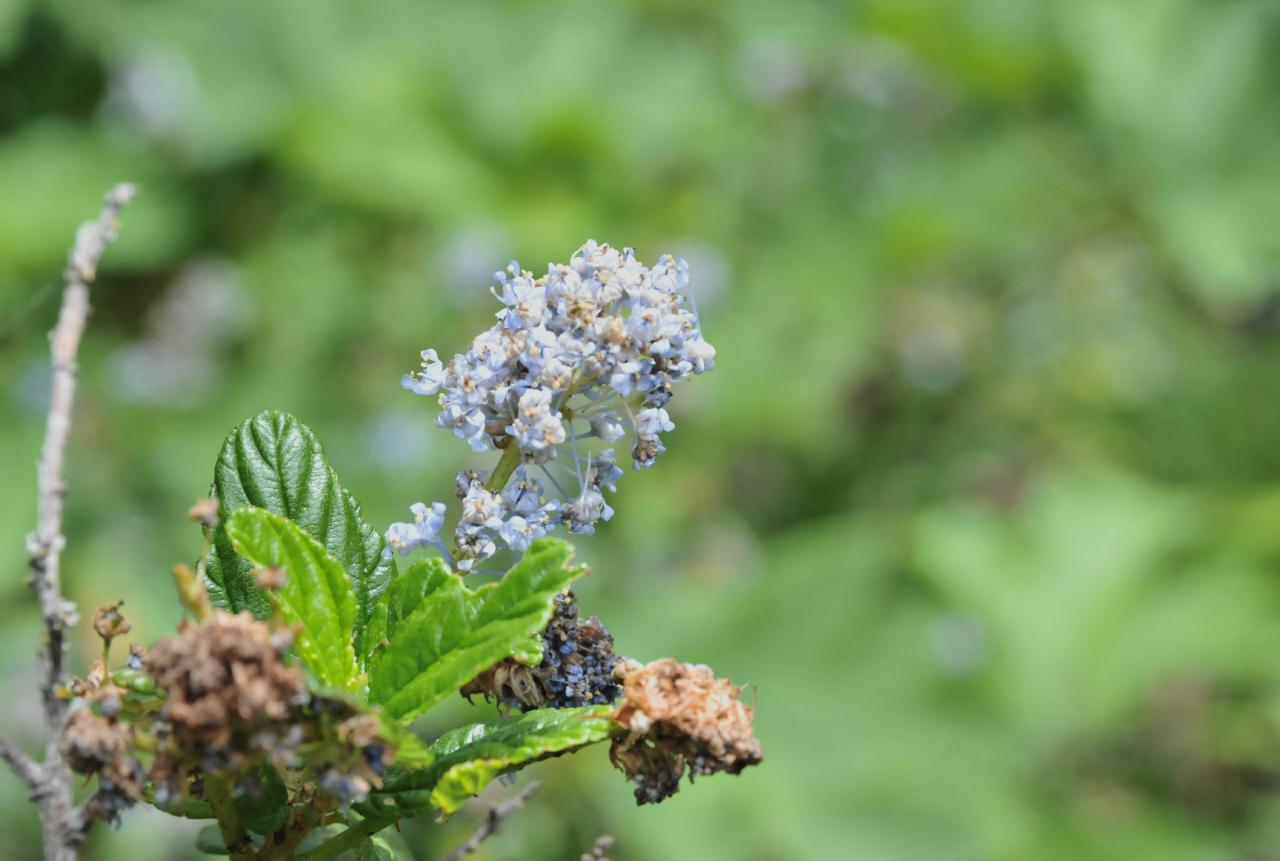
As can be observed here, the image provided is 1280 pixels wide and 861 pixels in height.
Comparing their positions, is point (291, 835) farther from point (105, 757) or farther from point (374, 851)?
point (105, 757)

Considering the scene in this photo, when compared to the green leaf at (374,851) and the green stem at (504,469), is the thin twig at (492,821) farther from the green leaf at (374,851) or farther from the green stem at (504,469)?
the green stem at (504,469)

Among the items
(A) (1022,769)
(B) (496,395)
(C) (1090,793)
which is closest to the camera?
(B) (496,395)

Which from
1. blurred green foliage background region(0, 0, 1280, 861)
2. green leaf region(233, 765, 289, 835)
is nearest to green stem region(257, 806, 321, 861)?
green leaf region(233, 765, 289, 835)

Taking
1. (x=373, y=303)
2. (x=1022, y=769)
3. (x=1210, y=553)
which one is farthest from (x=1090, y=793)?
(x=373, y=303)

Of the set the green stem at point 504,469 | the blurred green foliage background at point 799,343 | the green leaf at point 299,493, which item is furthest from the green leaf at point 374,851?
the blurred green foliage background at point 799,343

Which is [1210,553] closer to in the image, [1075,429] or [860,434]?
[1075,429]

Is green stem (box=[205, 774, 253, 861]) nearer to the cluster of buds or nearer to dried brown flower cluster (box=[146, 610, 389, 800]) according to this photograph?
dried brown flower cluster (box=[146, 610, 389, 800])
